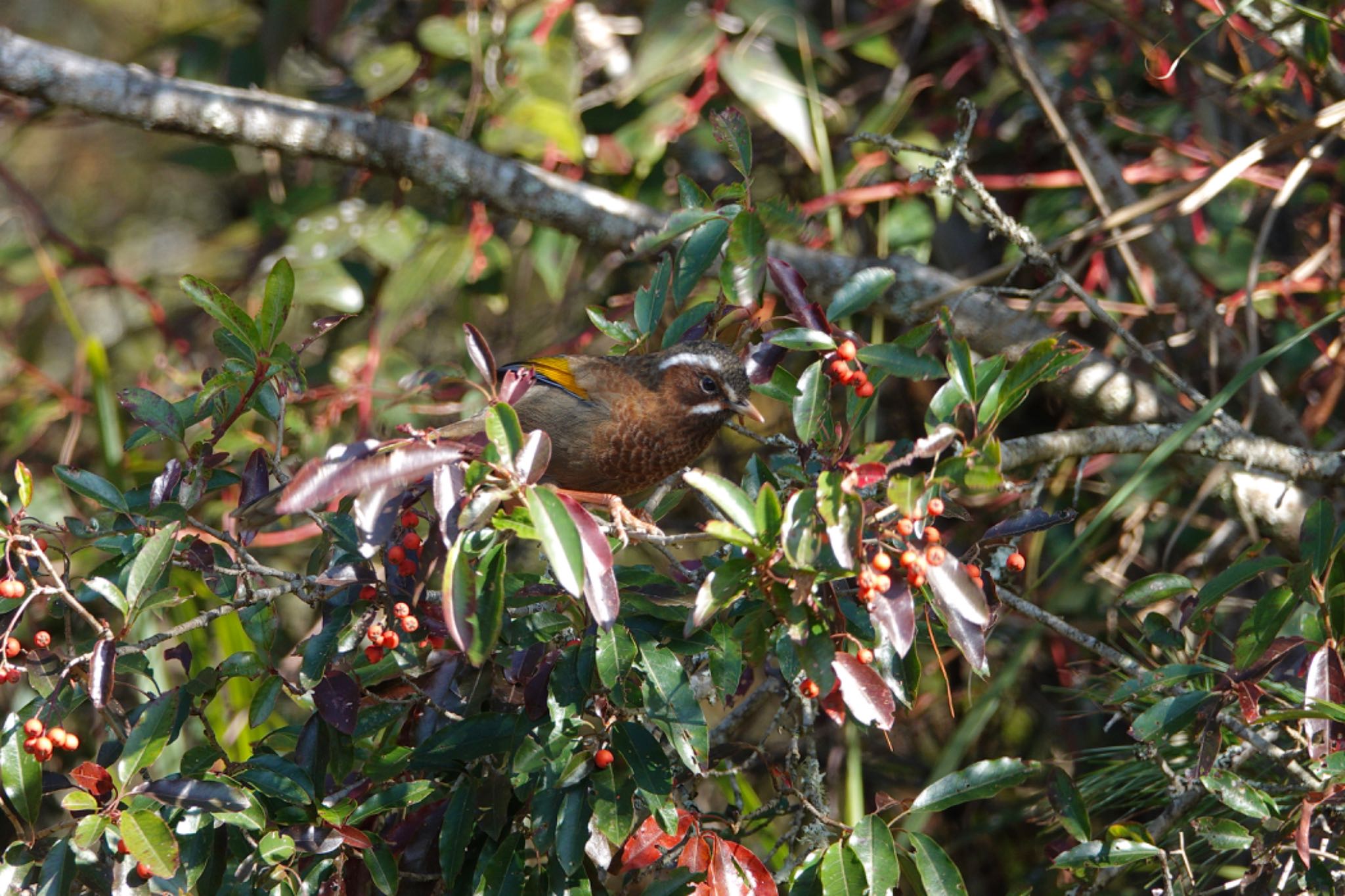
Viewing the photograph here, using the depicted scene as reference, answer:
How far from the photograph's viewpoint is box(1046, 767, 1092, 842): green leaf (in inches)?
82.4

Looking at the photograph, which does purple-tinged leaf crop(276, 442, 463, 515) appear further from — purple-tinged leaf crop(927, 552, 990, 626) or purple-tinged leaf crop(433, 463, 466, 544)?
purple-tinged leaf crop(927, 552, 990, 626)

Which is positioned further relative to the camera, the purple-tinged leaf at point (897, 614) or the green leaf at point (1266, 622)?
the green leaf at point (1266, 622)

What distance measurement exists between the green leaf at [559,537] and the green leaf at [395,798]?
1.97ft

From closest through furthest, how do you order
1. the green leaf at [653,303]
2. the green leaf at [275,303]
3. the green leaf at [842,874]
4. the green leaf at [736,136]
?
the green leaf at [842,874], the green leaf at [275,303], the green leaf at [736,136], the green leaf at [653,303]

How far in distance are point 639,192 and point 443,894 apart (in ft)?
9.06

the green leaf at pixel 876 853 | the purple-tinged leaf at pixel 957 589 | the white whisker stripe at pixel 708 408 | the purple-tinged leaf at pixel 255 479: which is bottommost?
the white whisker stripe at pixel 708 408

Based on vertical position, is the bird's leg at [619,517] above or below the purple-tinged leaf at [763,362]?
below

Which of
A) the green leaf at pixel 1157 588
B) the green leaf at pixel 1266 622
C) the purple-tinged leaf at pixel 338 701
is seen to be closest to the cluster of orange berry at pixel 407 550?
the purple-tinged leaf at pixel 338 701

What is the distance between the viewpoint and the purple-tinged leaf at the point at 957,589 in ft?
5.51

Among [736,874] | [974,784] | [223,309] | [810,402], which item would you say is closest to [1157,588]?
[974,784]

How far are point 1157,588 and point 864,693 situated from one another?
81 centimetres

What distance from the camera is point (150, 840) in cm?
175

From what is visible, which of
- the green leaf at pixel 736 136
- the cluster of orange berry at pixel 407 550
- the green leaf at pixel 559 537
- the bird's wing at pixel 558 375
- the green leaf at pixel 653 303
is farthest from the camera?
the bird's wing at pixel 558 375

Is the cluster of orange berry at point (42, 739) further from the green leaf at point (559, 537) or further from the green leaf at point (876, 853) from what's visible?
the green leaf at point (876, 853)
